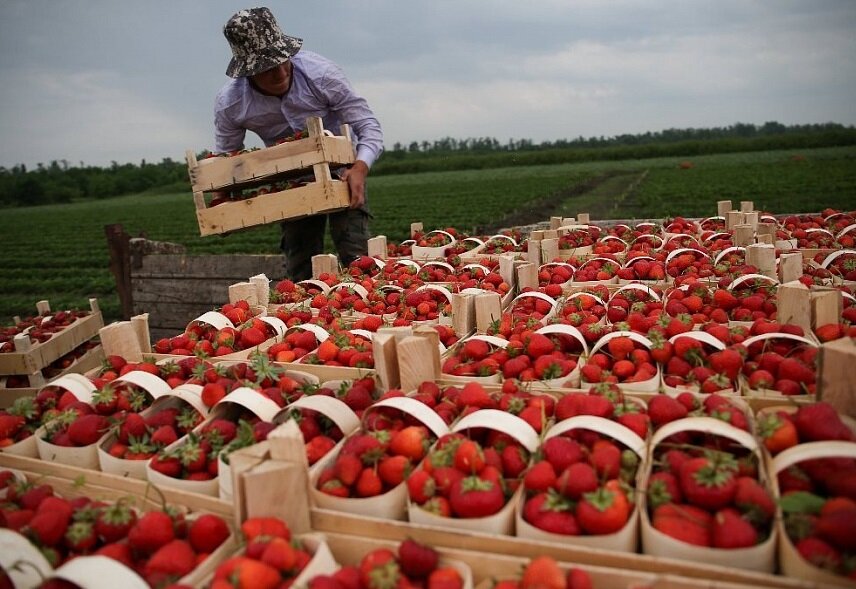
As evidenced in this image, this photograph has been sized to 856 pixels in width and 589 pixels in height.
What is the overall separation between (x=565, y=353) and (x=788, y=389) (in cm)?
85

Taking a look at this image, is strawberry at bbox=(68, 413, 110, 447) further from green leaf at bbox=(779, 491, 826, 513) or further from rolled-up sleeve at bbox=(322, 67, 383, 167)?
rolled-up sleeve at bbox=(322, 67, 383, 167)

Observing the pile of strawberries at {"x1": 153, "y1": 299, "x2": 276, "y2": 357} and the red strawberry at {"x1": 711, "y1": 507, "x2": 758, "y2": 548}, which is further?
the pile of strawberries at {"x1": 153, "y1": 299, "x2": 276, "y2": 357}

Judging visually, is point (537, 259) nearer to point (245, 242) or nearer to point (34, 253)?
point (245, 242)

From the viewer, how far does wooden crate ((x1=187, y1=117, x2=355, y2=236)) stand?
4.27 metres

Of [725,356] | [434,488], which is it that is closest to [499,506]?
[434,488]

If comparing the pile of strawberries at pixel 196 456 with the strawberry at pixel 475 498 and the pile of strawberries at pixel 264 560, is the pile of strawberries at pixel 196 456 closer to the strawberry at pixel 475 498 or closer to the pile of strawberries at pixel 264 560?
the pile of strawberries at pixel 264 560

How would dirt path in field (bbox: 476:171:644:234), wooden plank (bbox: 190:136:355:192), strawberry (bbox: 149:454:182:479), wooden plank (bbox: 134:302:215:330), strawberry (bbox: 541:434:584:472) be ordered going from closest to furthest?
strawberry (bbox: 541:434:584:472), strawberry (bbox: 149:454:182:479), wooden plank (bbox: 190:136:355:192), wooden plank (bbox: 134:302:215:330), dirt path in field (bbox: 476:171:644:234)

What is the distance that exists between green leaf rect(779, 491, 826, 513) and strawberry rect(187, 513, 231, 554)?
1.38 meters

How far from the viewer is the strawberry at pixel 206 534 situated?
161 centimetres

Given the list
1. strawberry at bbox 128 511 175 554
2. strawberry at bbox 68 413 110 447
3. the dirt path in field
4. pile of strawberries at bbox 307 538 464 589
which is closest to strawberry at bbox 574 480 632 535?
pile of strawberries at bbox 307 538 464 589

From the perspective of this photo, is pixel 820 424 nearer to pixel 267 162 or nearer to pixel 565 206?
pixel 267 162

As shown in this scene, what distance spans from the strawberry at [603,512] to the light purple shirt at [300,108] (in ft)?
12.0

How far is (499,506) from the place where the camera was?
1621 millimetres

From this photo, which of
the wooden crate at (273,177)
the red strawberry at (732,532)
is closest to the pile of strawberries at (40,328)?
the wooden crate at (273,177)
